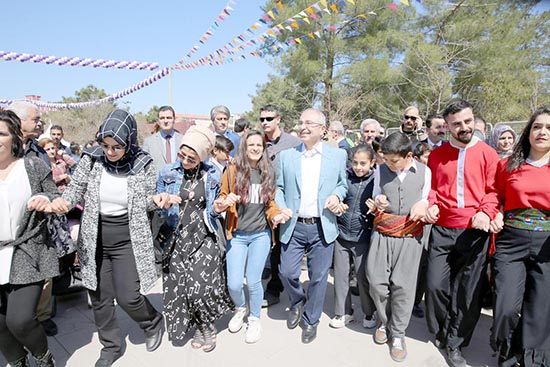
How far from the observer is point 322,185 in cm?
309

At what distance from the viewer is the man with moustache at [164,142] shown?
493cm

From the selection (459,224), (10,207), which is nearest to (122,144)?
(10,207)

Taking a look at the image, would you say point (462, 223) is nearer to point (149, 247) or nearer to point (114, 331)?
point (149, 247)

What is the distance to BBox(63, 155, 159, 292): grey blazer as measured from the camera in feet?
8.66

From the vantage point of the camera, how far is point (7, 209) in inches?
90.4

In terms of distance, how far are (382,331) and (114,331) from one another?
2.34 metres

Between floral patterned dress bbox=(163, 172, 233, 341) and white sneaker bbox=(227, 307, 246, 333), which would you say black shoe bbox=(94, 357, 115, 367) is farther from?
white sneaker bbox=(227, 307, 246, 333)

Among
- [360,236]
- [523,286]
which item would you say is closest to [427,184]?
[360,236]

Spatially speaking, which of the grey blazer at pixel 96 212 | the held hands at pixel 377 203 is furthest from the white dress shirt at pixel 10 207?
the held hands at pixel 377 203

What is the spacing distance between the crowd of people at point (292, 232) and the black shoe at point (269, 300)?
50 centimetres

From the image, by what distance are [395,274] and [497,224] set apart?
866 mm

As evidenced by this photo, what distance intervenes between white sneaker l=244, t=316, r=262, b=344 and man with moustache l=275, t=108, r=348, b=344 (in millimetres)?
423

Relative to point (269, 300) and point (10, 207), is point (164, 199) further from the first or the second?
point (269, 300)

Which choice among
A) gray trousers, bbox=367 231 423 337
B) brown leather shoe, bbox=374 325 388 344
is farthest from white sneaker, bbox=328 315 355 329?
gray trousers, bbox=367 231 423 337
